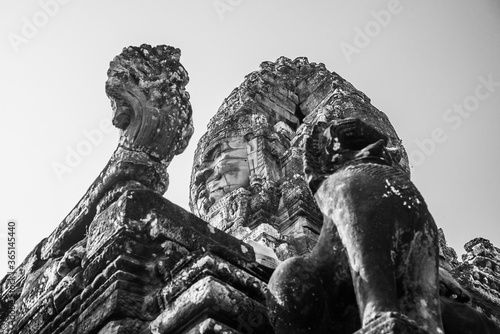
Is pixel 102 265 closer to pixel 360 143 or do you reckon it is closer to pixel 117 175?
pixel 117 175

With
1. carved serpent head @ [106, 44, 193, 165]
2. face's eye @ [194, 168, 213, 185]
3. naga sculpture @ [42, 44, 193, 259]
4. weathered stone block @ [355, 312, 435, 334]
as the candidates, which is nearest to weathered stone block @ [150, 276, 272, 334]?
weathered stone block @ [355, 312, 435, 334]

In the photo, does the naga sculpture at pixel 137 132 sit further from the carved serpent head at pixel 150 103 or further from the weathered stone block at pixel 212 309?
the weathered stone block at pixel 212 309

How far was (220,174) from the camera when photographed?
9.02 m

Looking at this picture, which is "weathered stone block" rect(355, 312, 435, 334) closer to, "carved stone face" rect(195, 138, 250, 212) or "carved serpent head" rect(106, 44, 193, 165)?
"carved serpent head" rect(106, 44, 193, 165)

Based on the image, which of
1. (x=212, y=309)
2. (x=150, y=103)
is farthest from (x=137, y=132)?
(x=212, y=309)

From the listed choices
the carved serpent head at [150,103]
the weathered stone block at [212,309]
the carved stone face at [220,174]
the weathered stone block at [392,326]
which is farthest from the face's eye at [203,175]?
the weathered stone block at [392,326]

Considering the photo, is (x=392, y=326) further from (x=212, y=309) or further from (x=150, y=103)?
(x=150, y=103)

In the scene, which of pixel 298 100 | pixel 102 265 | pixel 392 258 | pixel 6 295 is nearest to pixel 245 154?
pixel 298 100

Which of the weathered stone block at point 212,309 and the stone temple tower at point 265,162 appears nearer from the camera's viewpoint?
the weathered stone block at point 212,309

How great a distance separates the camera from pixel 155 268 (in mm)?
4535

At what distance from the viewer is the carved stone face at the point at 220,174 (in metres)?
8.97

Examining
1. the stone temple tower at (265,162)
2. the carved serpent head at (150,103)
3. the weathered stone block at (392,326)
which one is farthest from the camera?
the stone temple tower at (265,162)

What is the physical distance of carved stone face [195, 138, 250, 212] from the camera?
29.4 ft

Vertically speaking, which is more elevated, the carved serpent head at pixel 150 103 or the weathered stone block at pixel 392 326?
the carved serpent head at pixel 150 103
